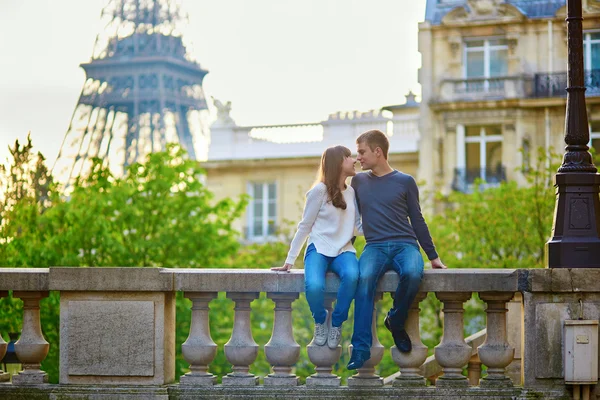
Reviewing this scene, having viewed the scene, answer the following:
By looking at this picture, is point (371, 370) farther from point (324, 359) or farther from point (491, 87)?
point (491, 87)

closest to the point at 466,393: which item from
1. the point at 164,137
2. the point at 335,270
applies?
the point at 335,270

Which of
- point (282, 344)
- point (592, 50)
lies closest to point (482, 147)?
point (592, 50)

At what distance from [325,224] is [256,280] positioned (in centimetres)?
71

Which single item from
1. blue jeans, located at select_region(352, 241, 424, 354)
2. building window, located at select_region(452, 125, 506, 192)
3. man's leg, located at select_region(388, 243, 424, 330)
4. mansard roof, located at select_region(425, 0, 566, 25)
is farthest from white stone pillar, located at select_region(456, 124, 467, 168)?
man's leg, located at select_region(388, 243, 424, 330)

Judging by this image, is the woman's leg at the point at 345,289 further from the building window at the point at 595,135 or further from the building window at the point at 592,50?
the building window at the point at 592,50

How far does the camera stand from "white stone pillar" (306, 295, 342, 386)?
9625mm

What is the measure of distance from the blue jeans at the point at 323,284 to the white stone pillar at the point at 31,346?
2.24 m

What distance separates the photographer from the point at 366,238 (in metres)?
9.57

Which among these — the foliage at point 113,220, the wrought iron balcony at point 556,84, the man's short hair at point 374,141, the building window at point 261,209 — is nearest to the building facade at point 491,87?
the wrought iron balcony at point 556,84

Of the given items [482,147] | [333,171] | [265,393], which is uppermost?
[482,147]

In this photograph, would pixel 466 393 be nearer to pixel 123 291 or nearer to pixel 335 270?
pixel 335 270

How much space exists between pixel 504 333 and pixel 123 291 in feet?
9.81

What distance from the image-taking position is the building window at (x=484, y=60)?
42.8m

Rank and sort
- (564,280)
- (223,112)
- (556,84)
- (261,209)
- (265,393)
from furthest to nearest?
1. (223,112)
2. (261,209)
3. (556,84)
4. (265,393)
5. (564,280)
